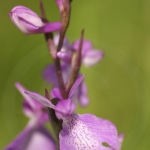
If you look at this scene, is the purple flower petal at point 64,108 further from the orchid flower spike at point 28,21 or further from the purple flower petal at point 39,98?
the orchid flower spike at point 28,21

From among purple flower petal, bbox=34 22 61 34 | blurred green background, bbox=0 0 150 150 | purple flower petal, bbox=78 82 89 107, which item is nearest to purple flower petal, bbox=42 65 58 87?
purple flower petal, bbox=78 82 89 107

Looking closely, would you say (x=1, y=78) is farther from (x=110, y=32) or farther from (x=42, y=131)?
(x=42, y=131)

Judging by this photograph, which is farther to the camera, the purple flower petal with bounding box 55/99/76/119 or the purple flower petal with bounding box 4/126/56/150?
the purple flower petal with bounding box 4/126/56/150

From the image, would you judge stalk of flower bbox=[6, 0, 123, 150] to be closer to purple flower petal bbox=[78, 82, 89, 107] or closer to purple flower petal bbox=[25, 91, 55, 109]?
purple flower petal bbox=[25, 91, 55, 109]

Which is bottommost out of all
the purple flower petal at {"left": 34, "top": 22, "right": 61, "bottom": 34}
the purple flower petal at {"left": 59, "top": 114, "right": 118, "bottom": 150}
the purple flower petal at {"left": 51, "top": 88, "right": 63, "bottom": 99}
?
the purple flower petal at {"left": 59, "top": 114, "right": 118, "bottom": 150}

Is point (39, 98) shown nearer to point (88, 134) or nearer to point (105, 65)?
point (88, 134)

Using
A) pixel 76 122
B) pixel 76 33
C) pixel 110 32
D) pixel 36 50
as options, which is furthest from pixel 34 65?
pixel 76 122
